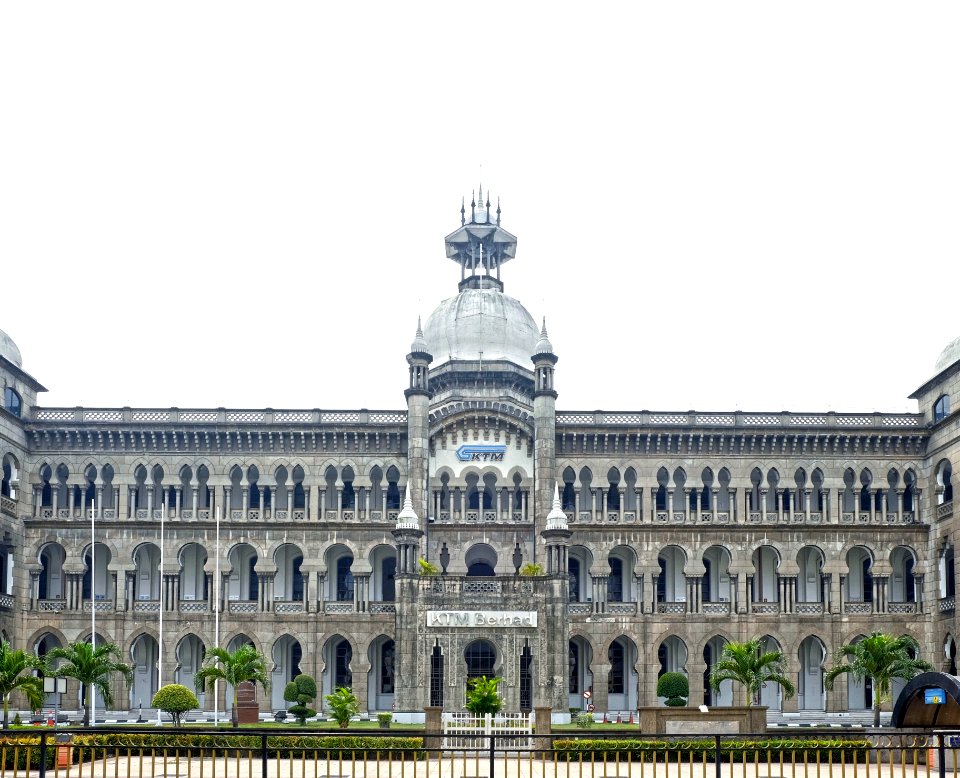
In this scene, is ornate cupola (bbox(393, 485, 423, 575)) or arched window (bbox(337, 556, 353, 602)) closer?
ornate cupola (bbox(393, 485, 423, 575))

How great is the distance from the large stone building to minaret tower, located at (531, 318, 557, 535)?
0.12 m

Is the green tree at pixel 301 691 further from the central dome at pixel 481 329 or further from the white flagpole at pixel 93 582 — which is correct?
the central dome at pixel 481 329

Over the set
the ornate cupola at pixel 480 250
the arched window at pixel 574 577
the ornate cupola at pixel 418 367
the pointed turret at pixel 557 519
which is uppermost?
the ornate cupola at pixel 480 250

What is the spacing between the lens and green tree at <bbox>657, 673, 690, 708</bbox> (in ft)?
226

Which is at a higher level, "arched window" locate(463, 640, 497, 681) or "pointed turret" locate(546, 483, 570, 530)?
"pointed turret" locate(546, 483, 570, 530)

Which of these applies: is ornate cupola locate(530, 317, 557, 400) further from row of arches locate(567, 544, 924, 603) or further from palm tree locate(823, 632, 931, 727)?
palm tree locate(823, 632, 931, 727)

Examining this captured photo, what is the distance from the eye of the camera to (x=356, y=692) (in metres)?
71.6

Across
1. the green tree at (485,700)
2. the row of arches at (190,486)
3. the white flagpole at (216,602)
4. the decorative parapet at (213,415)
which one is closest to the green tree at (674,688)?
the row of arches at (190,486)

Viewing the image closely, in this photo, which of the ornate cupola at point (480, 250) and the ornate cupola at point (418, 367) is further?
the ornate cupola at point (480, 250)

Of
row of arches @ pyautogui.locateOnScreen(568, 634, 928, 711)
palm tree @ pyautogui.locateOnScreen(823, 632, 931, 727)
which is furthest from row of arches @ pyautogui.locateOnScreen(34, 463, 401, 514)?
palm tree @ pyautogui.locateOnScreen(823, 632, 931, 727)

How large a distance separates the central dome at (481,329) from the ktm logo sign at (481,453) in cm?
915

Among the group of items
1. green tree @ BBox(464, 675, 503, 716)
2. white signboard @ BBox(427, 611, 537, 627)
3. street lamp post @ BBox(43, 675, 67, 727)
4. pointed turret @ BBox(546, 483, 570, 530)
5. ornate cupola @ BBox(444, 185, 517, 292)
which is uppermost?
ornate cupola @ BBox(444, 185, 517, 292)

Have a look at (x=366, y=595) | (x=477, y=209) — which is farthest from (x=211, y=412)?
(x=477, y=209)

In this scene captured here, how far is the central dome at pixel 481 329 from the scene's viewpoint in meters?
83.9
